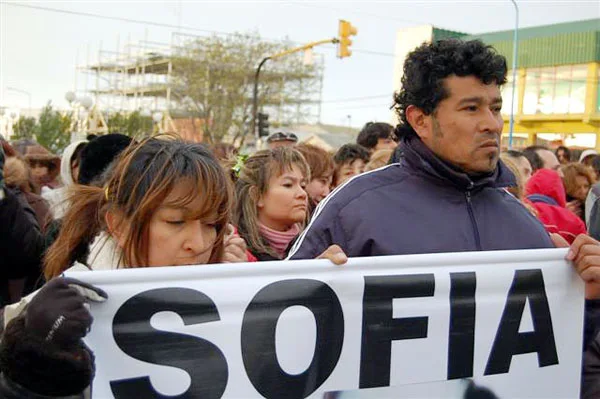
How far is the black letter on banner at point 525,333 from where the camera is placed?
7.80ft

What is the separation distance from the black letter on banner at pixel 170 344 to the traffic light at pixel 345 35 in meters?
18.0

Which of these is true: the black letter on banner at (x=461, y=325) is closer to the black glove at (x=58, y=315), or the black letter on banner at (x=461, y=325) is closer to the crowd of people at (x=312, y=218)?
the crowd of people at (x=312, y=218)

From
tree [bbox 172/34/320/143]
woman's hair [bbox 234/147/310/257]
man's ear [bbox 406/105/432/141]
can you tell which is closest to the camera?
man's ear [bbox 406/105/432/141]

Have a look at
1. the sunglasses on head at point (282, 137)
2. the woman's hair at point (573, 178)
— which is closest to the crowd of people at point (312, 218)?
the sunglasses on head at point (282, 137)

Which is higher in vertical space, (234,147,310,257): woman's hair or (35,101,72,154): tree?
(35,101,72,154): tree

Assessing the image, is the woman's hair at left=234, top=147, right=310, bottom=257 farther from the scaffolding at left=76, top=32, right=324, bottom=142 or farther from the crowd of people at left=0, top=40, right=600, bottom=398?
the scaffolding at left=76, top=32, right=324, bottom=142

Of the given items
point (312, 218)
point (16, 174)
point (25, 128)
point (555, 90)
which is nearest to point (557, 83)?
point (555, 90)

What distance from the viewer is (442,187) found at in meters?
2.53

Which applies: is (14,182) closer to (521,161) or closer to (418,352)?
(418,352)

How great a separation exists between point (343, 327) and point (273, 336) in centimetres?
22

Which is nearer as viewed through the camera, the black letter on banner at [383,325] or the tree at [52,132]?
the black letter on banner at [383,325]

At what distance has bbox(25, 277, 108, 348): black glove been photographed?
1556 mm

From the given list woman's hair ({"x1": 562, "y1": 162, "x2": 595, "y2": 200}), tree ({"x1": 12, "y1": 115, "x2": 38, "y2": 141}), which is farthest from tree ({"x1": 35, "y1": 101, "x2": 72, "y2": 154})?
woman's hair ({"x1": 562, "y1": 162, "x2": 595, "y2": 200})

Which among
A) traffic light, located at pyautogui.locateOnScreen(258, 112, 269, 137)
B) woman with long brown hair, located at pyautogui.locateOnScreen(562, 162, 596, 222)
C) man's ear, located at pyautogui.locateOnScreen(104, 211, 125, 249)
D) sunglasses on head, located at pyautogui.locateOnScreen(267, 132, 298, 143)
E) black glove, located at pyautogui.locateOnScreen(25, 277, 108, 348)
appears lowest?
black glove, located at pyautogui.locateOnScreen(25, 277, 108, 348)
